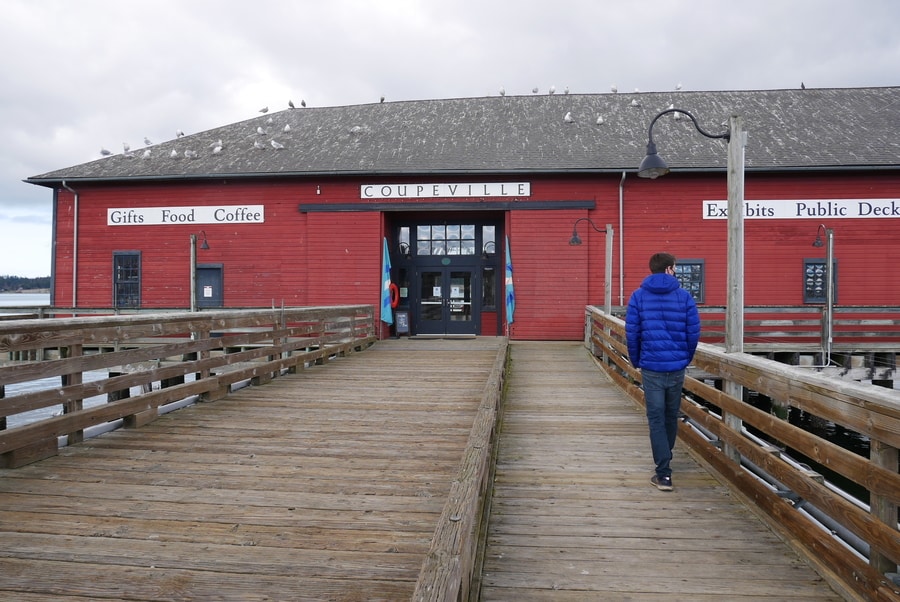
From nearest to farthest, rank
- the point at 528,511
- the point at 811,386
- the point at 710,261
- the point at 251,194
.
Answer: the point at 811,386 → the point at 528,511 → the point at 710,261 → the point at 251,194

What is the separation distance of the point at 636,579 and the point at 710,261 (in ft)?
42.1

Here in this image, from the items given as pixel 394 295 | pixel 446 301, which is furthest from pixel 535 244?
pixel 394 295

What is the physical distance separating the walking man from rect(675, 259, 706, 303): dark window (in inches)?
422

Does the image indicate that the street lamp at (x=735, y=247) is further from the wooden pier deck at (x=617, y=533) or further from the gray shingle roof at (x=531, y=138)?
the gray shingle roof at (x=531, y=138)

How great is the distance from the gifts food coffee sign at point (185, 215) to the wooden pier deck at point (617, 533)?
11.6 m

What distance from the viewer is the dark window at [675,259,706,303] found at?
46.3 ft

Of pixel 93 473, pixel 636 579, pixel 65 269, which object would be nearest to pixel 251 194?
pixel 65 269

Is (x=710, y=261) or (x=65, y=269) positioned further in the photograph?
(x=65, y=269)

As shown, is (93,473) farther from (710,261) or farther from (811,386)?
(710,261)

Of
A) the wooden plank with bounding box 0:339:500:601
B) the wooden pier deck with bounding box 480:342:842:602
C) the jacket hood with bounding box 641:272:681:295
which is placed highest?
the jacket hood with bounding box 641:272:681:295

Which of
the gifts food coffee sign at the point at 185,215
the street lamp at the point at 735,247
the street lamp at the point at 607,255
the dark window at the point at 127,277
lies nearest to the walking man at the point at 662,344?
the street lamp at the point at 735,247

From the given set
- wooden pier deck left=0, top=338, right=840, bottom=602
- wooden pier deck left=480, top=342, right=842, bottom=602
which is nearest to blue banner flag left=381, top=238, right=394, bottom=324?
wooden pier deck left=0, top=338, right=840, bottom=602

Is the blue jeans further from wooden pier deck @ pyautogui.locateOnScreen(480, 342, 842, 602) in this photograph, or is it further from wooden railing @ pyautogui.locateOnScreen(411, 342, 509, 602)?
wooden railing @ pyautogui.locateOnScreen(411, 342, 509, 602)

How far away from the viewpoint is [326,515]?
3.40 metres
